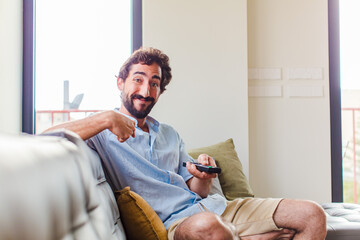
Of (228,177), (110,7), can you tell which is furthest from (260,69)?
(110,7)

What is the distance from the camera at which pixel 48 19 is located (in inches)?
129

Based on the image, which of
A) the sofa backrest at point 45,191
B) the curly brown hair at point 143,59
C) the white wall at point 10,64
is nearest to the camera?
the sofa backrest at point 45,191

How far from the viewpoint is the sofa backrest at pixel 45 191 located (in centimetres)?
47

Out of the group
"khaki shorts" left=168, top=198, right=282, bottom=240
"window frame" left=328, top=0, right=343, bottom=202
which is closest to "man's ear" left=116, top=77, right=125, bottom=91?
"khaki shorts" left=168, top=198, right=282, bottom=240

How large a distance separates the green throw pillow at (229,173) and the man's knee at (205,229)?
38.3 inches

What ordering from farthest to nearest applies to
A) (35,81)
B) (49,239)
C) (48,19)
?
(48,19) → (35,81) → (49,239)

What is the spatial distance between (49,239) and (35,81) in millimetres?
2718

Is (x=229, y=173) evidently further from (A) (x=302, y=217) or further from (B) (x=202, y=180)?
(A) (x=302, y=217)

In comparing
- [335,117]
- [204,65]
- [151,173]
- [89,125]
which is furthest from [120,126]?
[335,117]

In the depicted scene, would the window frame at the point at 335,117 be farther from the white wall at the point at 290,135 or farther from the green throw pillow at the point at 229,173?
the green throw pillow at the point at 229,173

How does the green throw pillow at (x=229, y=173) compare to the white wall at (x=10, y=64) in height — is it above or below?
below

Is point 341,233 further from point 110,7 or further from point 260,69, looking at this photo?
point 110,7

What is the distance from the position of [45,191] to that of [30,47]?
271 cm

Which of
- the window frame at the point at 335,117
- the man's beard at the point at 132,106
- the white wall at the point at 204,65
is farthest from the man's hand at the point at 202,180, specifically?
the window frame at the point at 335,117
